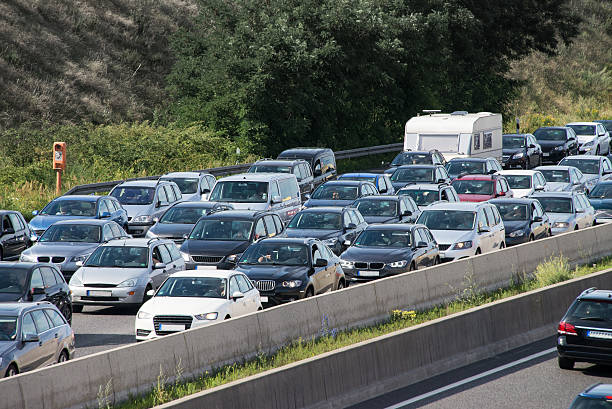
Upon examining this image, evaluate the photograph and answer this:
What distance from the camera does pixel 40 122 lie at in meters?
49.8

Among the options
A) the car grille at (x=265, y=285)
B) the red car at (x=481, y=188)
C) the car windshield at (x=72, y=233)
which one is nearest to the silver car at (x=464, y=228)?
the red car at (x=481, y=188)

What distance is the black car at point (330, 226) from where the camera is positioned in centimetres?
2659

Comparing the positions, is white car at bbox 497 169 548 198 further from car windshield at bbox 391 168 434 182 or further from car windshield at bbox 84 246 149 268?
car windshield at bbox 84 246 149 268

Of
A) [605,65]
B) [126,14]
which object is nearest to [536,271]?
[126,14]

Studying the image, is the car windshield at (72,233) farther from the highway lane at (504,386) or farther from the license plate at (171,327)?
the highway lane at (504,386)

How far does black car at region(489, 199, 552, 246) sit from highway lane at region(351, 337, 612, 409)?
37.0 feet

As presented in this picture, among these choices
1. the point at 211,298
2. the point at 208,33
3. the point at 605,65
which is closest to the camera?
the point at 211,298

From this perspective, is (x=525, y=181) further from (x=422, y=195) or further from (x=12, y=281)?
(x=12, y=281)

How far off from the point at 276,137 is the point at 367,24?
8215mm

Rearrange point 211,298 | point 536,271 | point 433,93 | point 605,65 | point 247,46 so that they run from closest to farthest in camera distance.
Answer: point 211,298 → point 536,271 → point 247,46 → point 433,93 → point 605,65

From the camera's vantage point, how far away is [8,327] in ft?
48.8

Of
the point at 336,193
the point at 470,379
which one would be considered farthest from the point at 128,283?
the point at 336,193

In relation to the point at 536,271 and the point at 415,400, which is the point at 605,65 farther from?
the point at 415,400

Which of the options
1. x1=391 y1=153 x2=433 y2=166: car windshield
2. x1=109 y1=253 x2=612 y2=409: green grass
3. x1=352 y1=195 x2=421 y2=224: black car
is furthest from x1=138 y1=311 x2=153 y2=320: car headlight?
x1=391 y1=153 x2=433 y2=166: car windshield
